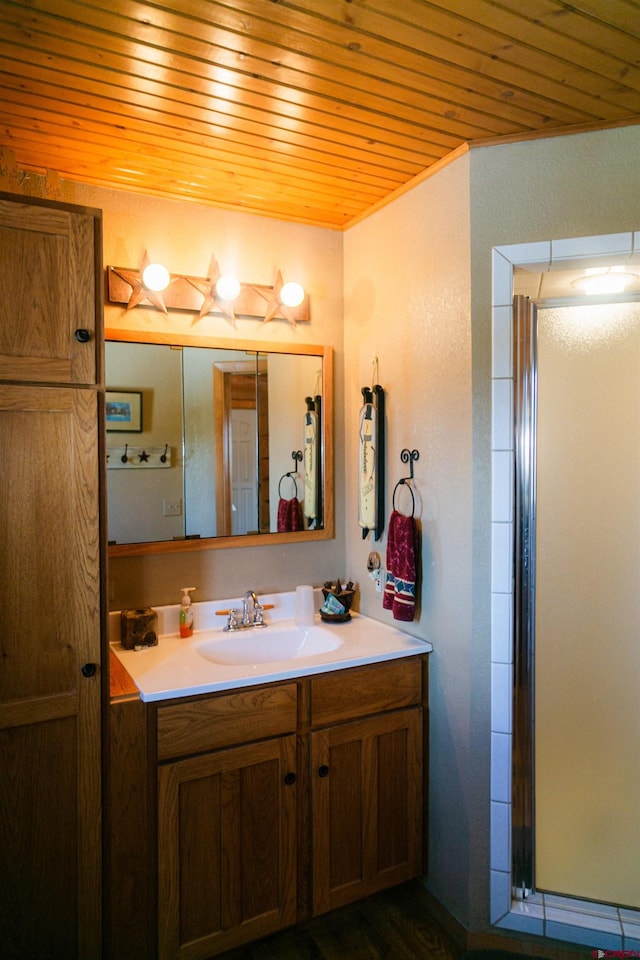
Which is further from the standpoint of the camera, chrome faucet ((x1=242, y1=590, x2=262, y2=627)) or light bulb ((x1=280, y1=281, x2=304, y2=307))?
light bulb ((x1=280, y1=281, x2=304, y2=307))

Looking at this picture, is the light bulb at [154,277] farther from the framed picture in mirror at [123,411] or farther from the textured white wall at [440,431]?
the textured white wall at [440,431]

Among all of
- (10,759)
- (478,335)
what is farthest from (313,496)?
(10,759)

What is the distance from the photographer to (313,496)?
100 inches

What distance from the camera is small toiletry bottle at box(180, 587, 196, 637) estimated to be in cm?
220

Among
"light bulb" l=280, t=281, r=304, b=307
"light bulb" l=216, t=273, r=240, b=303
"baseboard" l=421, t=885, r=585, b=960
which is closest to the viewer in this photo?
"baseboard" l=421, t=885, r=585, b=960

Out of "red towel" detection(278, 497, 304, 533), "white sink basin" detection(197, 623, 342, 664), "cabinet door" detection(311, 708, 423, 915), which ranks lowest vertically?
"cabinet door" detection(311, 708, 423, 915)

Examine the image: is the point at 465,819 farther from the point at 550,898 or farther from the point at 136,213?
the point at 136,213

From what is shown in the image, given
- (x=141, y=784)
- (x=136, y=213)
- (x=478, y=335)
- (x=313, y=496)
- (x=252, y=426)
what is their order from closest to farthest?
(x=141, y=784), (x=478, y=335), (x=136, y=213), (x=252, y=426), (x=313, y=496)

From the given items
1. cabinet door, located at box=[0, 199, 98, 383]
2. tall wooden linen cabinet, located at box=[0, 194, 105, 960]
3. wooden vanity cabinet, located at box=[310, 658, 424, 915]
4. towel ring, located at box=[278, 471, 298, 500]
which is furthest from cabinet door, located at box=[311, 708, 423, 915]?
cabinet door, located at box=[0, 199, 98, 383]

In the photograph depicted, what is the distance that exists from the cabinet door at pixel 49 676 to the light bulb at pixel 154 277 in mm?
716

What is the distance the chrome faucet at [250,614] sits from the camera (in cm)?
229

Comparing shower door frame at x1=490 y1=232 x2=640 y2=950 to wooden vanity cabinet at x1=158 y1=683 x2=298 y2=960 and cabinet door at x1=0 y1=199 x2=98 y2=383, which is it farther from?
cabinet door at x1=0 y1=199 x2=98 y2=383

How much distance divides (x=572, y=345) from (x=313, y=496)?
3.72 ft

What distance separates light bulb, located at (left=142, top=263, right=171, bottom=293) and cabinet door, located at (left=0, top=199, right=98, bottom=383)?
1.77 ft
